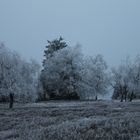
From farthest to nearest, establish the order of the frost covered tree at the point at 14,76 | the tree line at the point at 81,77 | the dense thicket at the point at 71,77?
the dense thicket at the point at 71,77 < the tree line at the point at 81,77 < the frost covered tree at the point at 14,76

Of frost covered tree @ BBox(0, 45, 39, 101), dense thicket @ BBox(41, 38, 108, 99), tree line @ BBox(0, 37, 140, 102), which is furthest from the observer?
dense thicket @ BBox(41, 38, 108, 99)

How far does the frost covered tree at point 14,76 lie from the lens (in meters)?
57.5

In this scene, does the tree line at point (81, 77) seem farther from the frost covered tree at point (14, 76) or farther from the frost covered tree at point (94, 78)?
the frost covered tree at point (14, 76)

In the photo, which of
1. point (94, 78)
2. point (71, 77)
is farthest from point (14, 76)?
point (94, 78)

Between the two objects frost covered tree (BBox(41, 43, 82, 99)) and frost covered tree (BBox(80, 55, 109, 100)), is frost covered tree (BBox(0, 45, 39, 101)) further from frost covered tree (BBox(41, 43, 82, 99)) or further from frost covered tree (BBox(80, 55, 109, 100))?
frost covered tree (BBox(80, 55, 109, 100))

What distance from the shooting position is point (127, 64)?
Answer: 8975 cm

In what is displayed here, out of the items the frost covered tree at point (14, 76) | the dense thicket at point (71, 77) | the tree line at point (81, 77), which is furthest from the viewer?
the dense thicket at point (71, 77)

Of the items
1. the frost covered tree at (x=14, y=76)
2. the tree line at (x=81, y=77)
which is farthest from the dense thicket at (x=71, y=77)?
the frost covered tree at (x=14, y=76)

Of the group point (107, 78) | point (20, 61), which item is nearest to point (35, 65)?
point (20, 61)

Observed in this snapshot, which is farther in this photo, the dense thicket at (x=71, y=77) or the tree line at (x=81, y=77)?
the dense thicket at (x=71, y=77)

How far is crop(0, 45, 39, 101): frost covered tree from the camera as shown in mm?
57500

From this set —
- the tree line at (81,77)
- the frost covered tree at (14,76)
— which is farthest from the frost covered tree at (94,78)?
the frost covered tree at (14,76)

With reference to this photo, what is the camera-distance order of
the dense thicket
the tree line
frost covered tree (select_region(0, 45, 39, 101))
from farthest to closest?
the dense thicket → the tree line → frost covered tree (select_region(0, 45, 39, 101))

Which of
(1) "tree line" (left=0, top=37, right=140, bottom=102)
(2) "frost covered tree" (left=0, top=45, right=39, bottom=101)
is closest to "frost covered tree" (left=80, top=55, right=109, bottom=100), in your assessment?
(1) "tree line" (left=0, top=37, right=140, bottom=102)
